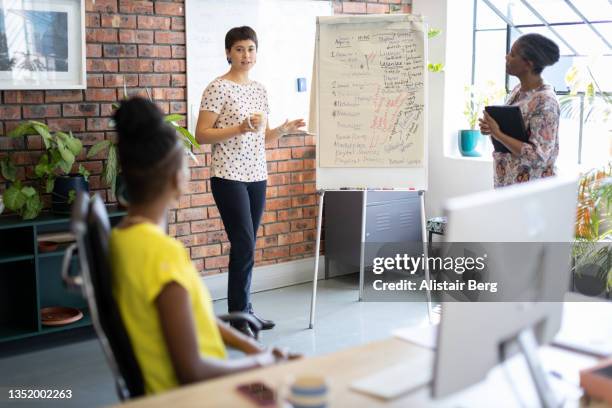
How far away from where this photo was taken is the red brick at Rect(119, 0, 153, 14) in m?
4.34

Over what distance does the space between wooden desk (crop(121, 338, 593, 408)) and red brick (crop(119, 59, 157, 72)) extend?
295cm

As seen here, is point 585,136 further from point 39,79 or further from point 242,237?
point 39,79

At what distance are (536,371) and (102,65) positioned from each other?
335 centimetres

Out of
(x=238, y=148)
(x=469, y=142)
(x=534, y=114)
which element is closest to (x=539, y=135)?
(x=534, y=114)

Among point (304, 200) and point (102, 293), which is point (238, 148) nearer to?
point (304, 200)

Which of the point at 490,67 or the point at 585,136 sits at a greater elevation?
the point at 490,67

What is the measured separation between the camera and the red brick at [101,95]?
14.0 ft

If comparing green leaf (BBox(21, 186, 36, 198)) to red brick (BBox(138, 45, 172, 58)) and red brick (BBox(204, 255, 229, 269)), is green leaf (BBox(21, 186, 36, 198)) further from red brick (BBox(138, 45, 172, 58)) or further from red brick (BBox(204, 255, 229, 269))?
red brick (BBox(204, 255, 229, 269))


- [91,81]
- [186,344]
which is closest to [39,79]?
[91,81]

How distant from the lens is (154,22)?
14.7ft

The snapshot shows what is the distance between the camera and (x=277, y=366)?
1.75m

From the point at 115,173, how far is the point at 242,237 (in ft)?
2.47

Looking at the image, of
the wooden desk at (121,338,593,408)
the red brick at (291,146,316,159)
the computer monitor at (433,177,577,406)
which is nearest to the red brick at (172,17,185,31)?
the red brick at (291,146,316,159)

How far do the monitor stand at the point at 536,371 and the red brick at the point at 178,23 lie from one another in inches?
136
